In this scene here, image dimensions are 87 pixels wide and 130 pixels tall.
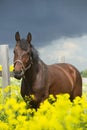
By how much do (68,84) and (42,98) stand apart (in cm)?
160

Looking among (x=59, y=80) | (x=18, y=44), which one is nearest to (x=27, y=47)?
(x=18, y=44)

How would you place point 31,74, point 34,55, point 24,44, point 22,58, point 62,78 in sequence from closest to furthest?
1. point 22,58
2. point 24,44
3. point 34,55
4. point 31,74
5. point 62,78

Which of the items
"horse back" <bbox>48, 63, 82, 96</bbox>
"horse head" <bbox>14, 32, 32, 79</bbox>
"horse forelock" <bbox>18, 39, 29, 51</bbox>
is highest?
"horse forelock" <bbox>18, 39, 29, 51</bbox>

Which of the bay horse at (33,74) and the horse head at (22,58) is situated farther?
the bay horse at (33,74)

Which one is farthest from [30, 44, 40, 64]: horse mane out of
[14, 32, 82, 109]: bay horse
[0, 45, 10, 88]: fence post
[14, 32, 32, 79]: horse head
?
[0, 45, 10, 88]: fence post

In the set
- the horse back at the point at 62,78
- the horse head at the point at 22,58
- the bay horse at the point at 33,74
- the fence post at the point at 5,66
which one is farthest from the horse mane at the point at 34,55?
the fence post at the point at 5,66

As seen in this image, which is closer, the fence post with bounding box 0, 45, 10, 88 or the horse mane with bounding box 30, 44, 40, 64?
the horse mane with bounding box 30, 44, 40, 64

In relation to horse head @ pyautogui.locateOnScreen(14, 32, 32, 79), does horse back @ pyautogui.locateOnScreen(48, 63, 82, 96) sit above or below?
below

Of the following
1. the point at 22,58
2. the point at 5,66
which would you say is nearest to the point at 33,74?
the point at 22,58

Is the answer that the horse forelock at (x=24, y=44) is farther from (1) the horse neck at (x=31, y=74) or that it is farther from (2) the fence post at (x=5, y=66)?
(2) the fence post at (x=5, y=66)

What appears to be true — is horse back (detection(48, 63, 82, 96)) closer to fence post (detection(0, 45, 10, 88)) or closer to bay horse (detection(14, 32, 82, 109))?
bay horse (detection(14, 32, 82, 109))

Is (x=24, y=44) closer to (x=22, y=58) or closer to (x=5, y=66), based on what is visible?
(x=22, y=58)

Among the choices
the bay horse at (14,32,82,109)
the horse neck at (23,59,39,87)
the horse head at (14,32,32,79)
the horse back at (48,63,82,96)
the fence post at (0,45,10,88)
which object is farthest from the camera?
the fence post at (0,45,10,88)

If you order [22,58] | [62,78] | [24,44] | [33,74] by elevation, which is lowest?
[62,78]
